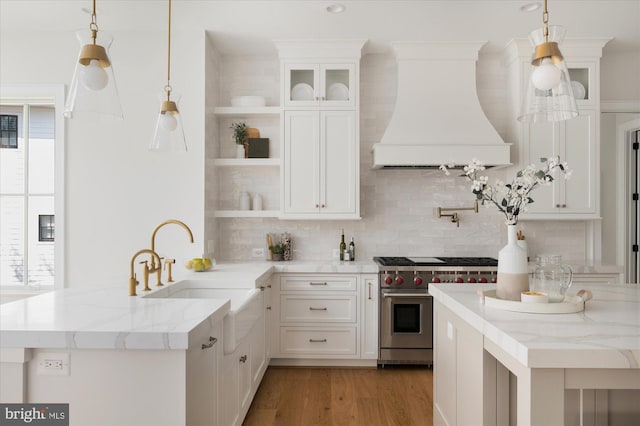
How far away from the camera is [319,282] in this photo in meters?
3.78

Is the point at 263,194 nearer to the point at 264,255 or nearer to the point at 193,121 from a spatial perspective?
the point at 264,255

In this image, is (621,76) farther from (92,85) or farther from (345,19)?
(92,85)

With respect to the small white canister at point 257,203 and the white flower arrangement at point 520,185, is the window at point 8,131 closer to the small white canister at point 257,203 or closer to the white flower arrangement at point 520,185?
the small white canister at point 257,203

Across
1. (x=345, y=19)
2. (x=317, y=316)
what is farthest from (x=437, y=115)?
(x=317, y=316)

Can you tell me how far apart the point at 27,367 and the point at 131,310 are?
408mm

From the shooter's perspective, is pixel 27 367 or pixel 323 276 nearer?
pixel 27 367

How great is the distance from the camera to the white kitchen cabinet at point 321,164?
398 cm

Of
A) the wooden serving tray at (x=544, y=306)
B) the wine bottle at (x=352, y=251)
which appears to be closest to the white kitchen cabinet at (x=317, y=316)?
the wine bottle at (x=352, y=251)

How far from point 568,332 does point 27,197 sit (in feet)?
→ 14.7

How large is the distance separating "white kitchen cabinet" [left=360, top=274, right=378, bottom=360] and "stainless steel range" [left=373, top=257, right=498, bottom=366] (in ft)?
0.18

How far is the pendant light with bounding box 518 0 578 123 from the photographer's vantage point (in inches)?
65.7

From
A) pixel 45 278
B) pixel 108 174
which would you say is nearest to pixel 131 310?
pixel 108 174

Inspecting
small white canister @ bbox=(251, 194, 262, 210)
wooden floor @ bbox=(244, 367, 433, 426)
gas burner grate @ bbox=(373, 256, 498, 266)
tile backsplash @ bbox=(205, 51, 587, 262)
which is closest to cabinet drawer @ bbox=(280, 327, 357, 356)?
wooden floor @ bbox=(244, 367, 433, 426)

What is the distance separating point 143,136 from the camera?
3.84 meters
